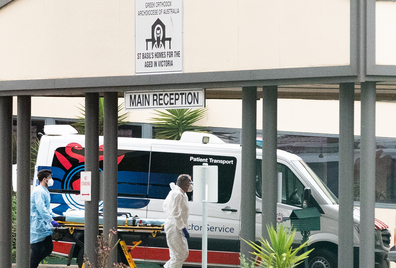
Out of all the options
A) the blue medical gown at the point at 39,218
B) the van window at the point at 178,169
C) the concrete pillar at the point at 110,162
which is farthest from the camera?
the van window at the point at 178,169

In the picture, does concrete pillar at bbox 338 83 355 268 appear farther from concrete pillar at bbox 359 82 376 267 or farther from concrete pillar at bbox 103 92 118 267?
concrete pillar at bbox 103 92 118 267

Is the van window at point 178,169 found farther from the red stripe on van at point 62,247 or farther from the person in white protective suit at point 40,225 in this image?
the person in white protective suit at point 40,225

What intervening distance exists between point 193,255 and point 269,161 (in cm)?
437

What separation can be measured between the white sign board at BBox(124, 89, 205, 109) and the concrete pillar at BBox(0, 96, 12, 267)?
228 cm

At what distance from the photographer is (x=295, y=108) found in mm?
17719

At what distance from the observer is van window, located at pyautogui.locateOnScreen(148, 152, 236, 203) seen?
10656 millimetres

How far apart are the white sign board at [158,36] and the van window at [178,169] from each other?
3907mm

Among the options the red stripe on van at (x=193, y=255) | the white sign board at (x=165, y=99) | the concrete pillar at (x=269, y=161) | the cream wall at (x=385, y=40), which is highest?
the cream wall at (x=385, y=40)

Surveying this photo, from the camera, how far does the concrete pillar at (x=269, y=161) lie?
259 inches

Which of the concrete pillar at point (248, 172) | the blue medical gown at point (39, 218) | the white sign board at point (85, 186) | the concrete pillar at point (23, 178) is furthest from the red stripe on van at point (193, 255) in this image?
the concrete pillar at point (248, 172)

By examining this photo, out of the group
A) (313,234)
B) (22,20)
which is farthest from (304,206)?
(22,20)

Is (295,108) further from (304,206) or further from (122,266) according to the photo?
(122,266)

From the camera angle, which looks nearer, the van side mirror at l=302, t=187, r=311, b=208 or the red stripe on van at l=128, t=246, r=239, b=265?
the van side mirror at l=302, t=187, r=311, b=208

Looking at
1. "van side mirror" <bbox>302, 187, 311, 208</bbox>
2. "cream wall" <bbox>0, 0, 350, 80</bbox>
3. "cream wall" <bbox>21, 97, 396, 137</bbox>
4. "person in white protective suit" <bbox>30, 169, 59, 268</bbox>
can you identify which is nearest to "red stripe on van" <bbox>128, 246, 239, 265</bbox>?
"van side mirror" <bbox>302, 187, 311, 208</bbox>
